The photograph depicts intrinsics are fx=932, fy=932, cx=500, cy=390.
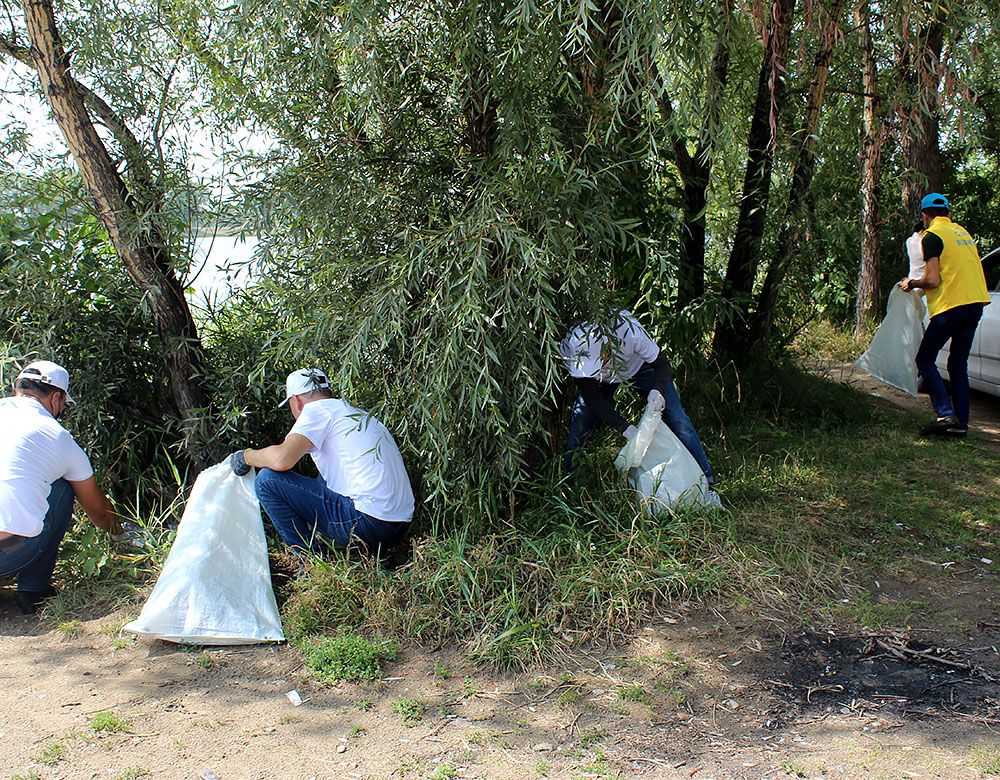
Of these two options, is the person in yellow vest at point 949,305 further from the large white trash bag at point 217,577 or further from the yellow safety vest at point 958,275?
the large white trash bag at point 217,577

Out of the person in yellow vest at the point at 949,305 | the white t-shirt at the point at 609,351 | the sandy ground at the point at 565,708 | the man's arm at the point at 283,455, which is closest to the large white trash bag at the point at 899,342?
the person in yellow vest at the point at 949,305

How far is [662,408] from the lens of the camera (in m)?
5.08

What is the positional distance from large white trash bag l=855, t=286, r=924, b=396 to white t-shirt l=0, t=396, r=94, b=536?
605 centimetres

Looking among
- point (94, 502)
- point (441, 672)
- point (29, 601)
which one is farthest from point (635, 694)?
point (29, 601)

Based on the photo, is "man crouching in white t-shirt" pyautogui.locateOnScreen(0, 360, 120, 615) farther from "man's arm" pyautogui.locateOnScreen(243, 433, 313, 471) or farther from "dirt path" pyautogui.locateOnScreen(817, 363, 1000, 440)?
"dirt path" pyautogui.locateOnScreen(817, 363, 1000, 440)

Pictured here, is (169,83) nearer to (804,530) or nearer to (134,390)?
(134,390)

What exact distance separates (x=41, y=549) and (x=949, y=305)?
19.1ft

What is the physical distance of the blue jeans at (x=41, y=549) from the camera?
434cm

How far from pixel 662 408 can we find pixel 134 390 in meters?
3.07

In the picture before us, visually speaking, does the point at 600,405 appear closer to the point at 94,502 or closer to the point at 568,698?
the point at 568,698

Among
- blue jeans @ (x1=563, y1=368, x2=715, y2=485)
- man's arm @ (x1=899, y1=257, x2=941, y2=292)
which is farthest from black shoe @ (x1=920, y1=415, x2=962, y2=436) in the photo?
blue jeans @ (x1=563, y1=368, x2=715, y2=485)

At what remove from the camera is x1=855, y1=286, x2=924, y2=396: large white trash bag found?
7.43 metres

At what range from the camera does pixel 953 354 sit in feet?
21.7

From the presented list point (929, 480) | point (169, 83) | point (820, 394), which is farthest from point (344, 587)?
point (820, 394)
